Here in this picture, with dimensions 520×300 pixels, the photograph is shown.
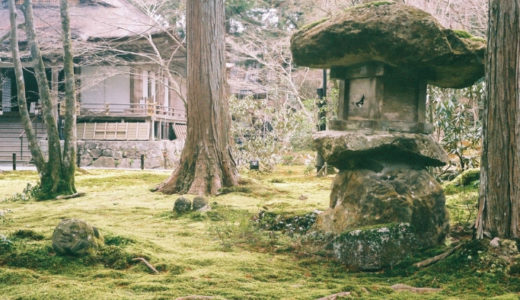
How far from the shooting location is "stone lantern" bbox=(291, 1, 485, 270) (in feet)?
14.8

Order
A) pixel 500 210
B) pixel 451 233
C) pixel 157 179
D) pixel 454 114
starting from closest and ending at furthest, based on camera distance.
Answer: pixel 500 210 < pixel 451 233 < pixel 454 114 < pixel 157 179

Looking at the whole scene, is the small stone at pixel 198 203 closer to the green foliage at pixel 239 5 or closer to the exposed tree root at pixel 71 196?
the exposed tree root at pixel 71 196

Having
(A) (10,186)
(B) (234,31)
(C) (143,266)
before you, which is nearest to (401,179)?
(C) (143,266)

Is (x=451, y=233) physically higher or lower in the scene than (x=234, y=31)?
lower

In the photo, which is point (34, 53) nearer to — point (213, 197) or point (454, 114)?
point (213, 197)

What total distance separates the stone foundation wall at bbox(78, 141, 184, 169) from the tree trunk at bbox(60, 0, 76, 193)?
29.8 feet

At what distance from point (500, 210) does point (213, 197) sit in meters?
5.62

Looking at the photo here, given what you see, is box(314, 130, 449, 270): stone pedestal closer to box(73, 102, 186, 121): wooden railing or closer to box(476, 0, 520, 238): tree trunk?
box(476, 0, 520, 238): tree trunk

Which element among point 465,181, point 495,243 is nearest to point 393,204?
point 495,243

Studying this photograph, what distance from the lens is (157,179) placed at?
40.2ft

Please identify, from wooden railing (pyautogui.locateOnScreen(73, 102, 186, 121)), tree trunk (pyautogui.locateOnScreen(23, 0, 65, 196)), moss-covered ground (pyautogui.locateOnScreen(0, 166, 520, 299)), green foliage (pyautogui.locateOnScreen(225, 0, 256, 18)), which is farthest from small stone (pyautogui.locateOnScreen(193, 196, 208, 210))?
green foliage (pyautogui.locateOnScreen(225, 0, 256, 18))

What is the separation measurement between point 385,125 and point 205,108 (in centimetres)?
503

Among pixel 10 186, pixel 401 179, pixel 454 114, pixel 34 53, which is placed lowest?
pixel 10 186

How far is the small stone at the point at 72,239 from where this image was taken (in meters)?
4.21
